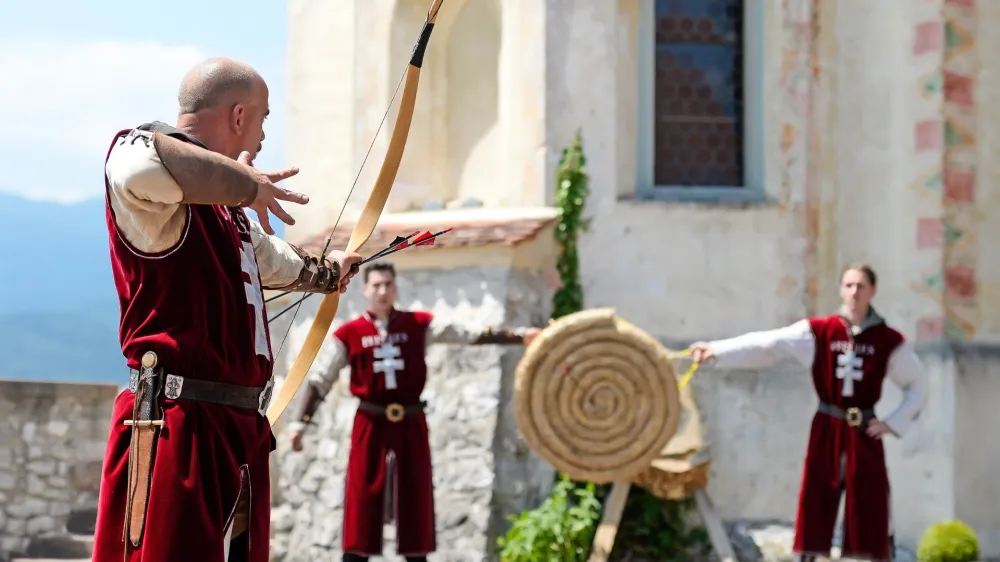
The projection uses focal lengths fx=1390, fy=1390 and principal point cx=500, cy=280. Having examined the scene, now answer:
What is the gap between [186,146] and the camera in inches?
117

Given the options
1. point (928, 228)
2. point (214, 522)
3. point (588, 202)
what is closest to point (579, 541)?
point (588, 202)

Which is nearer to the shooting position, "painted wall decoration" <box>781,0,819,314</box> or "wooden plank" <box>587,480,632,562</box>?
"wooden plank" <box>587,480,632,562</box>

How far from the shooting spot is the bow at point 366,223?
3.77m

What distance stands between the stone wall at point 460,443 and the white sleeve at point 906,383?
8.78ft

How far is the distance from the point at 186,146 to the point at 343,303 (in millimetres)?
6800

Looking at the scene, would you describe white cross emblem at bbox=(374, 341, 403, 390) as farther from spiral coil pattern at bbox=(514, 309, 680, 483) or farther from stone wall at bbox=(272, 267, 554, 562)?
stone wall at bbox=(272, 267, 554, 562)

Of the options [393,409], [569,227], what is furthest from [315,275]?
[569,227]

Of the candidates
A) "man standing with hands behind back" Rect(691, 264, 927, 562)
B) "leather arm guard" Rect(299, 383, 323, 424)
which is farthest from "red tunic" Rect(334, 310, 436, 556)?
"man standing with hands behind back" Rect(691, 264, 927, 562)

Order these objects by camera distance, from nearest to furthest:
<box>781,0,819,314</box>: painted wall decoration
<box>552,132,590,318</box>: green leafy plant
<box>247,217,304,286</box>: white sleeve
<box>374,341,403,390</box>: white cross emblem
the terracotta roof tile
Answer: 1. <box>247,217,304,286</box>: white sleeve
2. <box>374,341,403,390</box>: white cross emblem
3. the terracotta roof tile
4. <box>552,132,590,318</box>: green leafy plant
5. <box>781,0,819,314</box>: painted wall decoration

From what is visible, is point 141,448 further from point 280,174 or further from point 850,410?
point 850,410

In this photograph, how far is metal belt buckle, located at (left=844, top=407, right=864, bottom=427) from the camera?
22.4ft

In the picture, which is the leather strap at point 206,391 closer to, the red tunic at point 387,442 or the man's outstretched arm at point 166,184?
the man's outstretched arm at point 166,184

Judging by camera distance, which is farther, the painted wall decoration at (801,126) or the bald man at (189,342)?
the painted wall decoration at (801,126)

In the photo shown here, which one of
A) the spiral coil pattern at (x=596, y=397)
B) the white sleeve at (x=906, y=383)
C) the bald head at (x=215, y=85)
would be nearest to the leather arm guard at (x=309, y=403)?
the spiral coil pattern at (x=596, y=397)
